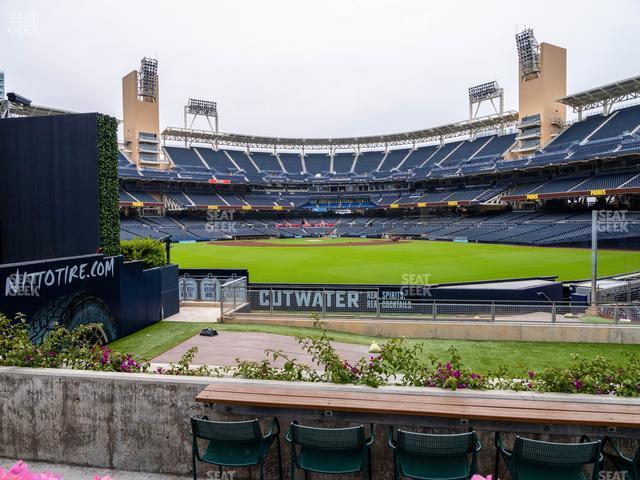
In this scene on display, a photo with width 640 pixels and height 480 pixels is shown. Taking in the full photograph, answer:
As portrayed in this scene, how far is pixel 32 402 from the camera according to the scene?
15.9 feet

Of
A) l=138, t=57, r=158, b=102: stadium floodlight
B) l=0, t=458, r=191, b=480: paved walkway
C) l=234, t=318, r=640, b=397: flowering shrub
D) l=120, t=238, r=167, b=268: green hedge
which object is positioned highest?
l=138, t=57, r=158, b=102: stadium floodlight

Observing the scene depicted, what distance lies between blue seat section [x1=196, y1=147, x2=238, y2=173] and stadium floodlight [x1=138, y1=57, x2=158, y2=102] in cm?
1371

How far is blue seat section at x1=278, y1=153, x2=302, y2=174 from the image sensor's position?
93.2m

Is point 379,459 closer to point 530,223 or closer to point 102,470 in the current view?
point 102,470

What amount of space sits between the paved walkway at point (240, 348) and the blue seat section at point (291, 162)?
82515mm

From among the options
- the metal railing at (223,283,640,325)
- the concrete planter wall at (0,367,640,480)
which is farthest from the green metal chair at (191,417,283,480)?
the metal railing at (223,283,640,325)

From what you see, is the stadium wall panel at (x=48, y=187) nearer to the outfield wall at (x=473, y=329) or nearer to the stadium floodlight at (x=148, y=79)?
the outfield wall at (x=473, y=329)

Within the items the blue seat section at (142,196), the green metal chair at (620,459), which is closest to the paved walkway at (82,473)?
the green metal chair at (620,459)

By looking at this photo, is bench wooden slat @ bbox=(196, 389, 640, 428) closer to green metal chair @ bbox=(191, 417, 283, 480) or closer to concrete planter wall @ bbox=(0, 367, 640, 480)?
green metal chair @ bbox=(191, 417, 283, 480)

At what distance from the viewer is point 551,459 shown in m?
3.50

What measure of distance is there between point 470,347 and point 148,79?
8439 cm

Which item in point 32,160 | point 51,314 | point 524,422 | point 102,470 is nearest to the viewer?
point 524,422

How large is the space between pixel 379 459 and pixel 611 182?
56.2 m

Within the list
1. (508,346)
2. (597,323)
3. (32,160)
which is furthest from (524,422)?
(32,160)
